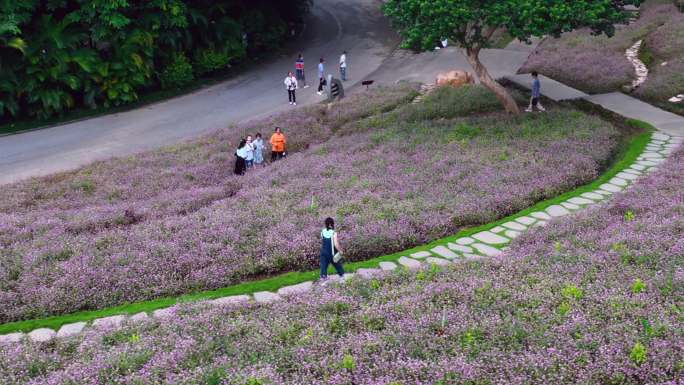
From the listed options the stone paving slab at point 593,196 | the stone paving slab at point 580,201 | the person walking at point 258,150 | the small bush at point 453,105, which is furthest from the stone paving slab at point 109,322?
the small bush at point 453,105

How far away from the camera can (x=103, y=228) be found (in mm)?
15609

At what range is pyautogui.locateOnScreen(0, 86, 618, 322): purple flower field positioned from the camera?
12727 millimetres

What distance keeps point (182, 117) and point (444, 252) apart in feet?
64.0

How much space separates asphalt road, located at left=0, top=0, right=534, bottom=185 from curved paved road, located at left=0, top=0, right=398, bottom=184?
0.04 meters

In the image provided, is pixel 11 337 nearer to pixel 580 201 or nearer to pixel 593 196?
pixel 580 201

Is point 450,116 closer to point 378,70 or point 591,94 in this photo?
point 591,94

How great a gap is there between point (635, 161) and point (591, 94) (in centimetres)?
928

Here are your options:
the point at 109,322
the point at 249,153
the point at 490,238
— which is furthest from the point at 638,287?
the point at 249,153

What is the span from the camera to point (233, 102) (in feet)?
103

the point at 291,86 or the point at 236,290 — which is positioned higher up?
the point at 291,86

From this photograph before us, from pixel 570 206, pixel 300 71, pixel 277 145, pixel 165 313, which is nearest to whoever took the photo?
pixel 165 313

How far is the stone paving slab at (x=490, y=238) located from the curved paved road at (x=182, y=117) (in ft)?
52.1

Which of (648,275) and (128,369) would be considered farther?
(648,275)

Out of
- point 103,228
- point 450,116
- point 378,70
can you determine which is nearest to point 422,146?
point 450,116
